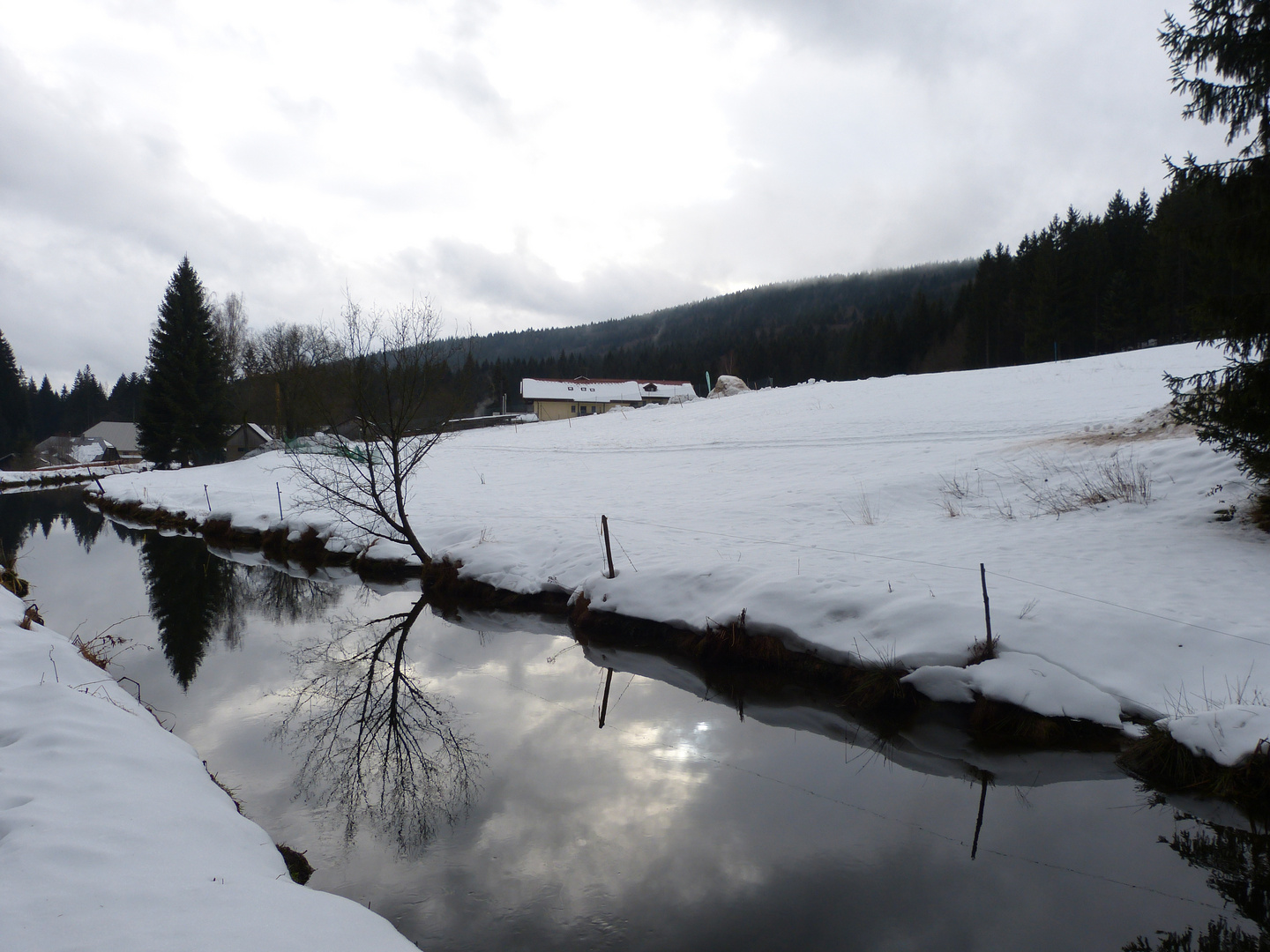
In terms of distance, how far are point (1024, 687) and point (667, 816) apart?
4.13m

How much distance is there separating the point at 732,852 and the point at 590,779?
1.93m

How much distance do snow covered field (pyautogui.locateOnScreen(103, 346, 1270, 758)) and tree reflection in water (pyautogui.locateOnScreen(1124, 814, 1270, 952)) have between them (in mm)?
856

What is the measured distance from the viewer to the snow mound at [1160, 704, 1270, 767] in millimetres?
5996

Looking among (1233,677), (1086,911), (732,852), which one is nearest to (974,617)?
(1233,677)

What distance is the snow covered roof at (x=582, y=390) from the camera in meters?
74.1

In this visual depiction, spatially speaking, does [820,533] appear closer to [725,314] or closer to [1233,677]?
[1233,677]

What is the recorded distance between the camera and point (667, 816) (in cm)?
668

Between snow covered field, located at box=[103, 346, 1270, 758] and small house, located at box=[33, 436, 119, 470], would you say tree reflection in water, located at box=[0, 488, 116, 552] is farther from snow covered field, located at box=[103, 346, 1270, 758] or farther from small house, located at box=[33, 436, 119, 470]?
small house, located at box=[33, 436, 119, 470]

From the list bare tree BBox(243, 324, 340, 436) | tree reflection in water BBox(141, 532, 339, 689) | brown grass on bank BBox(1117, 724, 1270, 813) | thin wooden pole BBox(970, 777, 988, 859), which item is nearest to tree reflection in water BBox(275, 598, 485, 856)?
tree reflection in water BBox(141, 532, 339, 689)

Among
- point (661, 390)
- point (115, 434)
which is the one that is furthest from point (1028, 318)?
point (115, 434)

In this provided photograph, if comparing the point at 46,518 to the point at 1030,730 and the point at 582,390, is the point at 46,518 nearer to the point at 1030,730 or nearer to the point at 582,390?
the point at 1030,730

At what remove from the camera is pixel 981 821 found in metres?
6.32

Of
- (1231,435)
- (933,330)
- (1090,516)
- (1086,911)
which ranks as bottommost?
(1086,911)

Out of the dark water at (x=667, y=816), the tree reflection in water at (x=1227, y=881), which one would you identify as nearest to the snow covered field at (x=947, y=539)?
the tree reflection in water at (x=1227, y=881)
